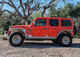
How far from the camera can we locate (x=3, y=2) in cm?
1466

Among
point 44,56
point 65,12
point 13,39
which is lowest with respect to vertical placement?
point 44,56

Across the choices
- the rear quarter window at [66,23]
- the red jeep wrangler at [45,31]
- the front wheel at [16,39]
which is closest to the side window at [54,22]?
the red jeep wrangler at [45,31]

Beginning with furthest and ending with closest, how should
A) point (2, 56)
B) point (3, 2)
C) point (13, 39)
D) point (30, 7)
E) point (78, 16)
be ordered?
point (78, 16) → point (30, 7) → point (3, 2) → point (13, 39) → point (2, 56)

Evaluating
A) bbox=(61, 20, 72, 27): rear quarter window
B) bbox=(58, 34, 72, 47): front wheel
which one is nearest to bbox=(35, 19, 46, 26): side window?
bbox=(61, 20, 72, 27): rear quarter window

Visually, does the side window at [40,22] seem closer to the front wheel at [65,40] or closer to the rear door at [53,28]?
the rear door at [53,28]

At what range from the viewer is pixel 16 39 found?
314 inches

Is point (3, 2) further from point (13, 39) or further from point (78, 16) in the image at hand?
point (78, 16)

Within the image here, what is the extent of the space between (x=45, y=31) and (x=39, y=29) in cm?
47

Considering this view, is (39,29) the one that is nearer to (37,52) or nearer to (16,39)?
(16,39)

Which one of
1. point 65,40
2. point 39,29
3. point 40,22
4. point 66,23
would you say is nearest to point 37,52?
point 39,29

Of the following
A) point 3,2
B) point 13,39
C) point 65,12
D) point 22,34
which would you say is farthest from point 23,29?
point 65,12

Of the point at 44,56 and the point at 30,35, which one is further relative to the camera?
the point at 30,35

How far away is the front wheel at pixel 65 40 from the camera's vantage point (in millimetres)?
8367

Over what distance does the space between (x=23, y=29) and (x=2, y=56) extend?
307cm
